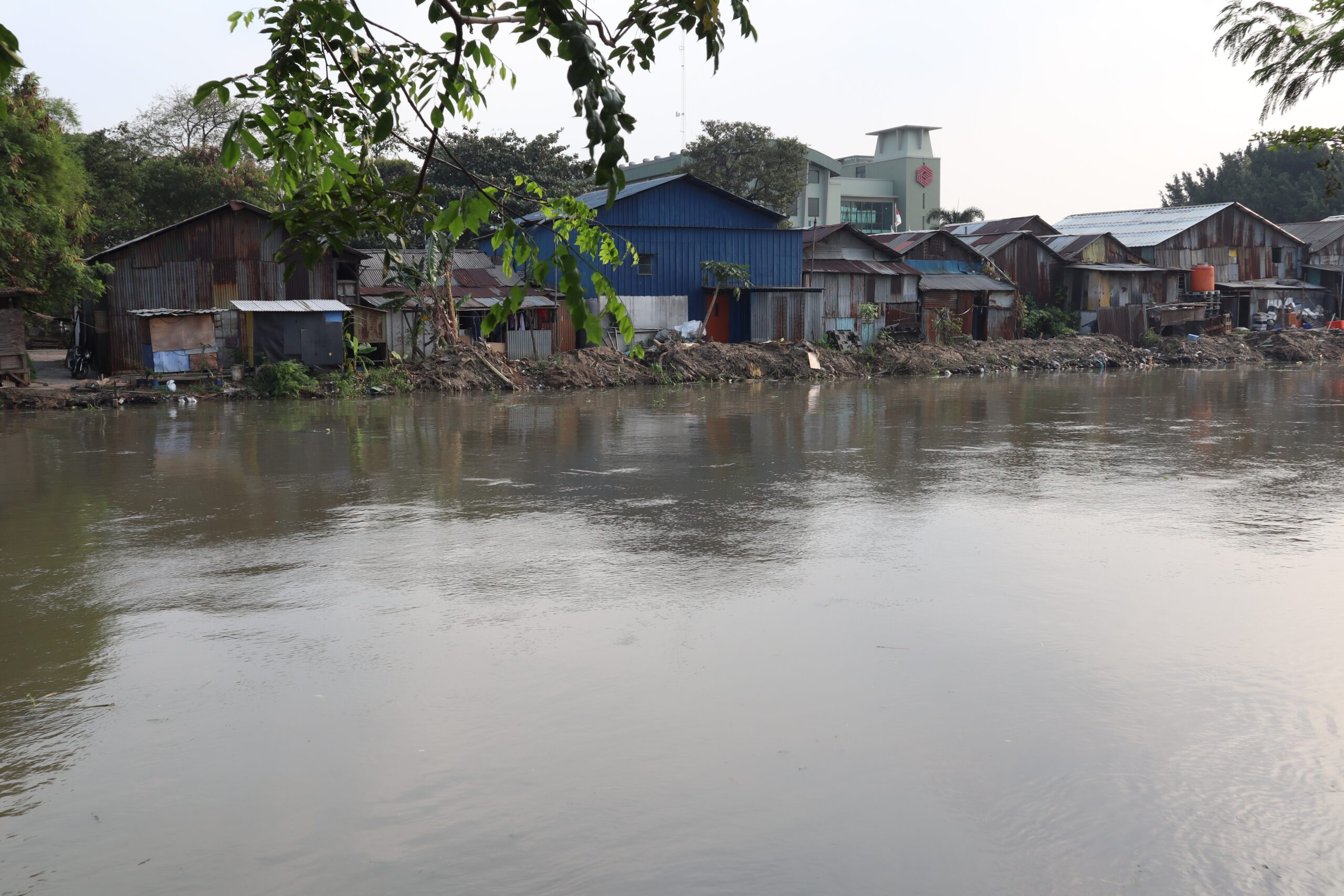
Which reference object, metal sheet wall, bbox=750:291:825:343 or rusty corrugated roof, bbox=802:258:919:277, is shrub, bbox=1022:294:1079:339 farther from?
metal sheet wall, bbox=750:291:825:343

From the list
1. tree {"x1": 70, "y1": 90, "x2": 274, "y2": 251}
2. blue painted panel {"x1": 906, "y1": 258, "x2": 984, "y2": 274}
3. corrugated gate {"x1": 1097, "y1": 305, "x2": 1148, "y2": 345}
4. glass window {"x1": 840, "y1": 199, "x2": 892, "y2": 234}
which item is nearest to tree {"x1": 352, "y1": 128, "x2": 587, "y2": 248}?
tree {"x1": 70, "y1": 90, "x2": 274, "y2": 251}

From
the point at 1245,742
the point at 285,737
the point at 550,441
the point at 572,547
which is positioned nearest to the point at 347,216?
the point at 285,737

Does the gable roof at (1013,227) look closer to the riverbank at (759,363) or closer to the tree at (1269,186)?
the riverbank at (759,363)

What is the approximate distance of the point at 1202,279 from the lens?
42.1m

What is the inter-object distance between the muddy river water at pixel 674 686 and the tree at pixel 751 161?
37.1 metres

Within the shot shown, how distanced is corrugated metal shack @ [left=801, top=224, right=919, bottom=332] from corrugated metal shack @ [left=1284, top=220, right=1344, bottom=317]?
20.8 metres

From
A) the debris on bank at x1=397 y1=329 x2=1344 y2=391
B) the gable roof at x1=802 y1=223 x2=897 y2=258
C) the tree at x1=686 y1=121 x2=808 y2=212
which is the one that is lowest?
the debris on bank at x1=397 y1=329 x2=1344 y2=391

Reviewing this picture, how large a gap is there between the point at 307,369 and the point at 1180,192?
60.6 m

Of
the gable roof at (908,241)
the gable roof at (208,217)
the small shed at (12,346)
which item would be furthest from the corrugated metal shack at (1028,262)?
the small shed at (12,346)

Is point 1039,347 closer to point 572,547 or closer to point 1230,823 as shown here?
point 572,547

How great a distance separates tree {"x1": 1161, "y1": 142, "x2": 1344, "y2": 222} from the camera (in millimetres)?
59188

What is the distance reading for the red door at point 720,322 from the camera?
3362 centimetres

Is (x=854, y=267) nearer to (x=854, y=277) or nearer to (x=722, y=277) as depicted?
(x=854, y=277)

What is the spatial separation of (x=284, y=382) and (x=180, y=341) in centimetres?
291
